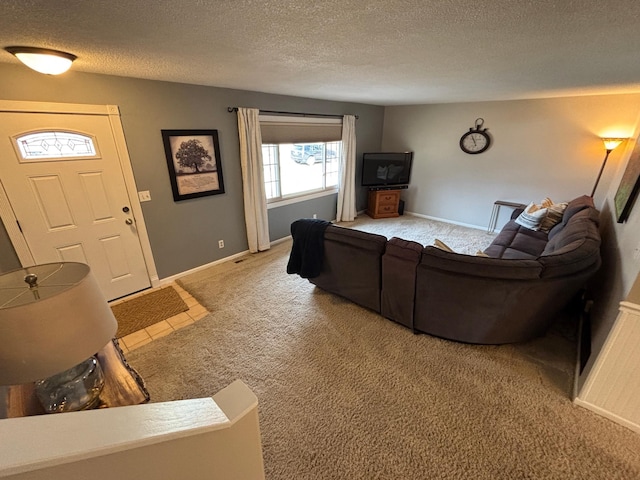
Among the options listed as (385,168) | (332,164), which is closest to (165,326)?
(332,164)

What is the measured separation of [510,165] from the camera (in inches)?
182

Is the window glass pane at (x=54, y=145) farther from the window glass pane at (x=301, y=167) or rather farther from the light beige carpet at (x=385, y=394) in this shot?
the window glass pane at (x=301, y=167)

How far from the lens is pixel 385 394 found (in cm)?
190

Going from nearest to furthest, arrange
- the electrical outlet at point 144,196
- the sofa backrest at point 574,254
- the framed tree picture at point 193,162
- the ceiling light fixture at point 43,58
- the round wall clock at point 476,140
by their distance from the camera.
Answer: the ceiling light fixture at point 43,58, the sofa backrest at point 574,254, the electrical outlet at point 144,196, the framed tree picture at point 193,162, the round wall clock at point 476,140

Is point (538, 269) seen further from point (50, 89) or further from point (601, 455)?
point (50, 89)

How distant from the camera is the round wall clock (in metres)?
4.73

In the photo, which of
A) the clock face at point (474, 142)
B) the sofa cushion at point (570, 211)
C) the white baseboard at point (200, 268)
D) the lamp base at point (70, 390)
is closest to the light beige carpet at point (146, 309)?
the white baseboard at point (200, 268)

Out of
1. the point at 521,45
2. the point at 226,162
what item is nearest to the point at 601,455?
the point at 521,45

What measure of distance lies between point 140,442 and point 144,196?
299 centimetres

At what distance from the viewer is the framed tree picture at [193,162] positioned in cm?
299

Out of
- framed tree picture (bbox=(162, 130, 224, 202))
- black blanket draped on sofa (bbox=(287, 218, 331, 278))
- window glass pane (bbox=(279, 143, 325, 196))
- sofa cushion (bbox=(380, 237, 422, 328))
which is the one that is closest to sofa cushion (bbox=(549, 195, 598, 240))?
sofa cushion (bbox=(380, 237, 422, 328))

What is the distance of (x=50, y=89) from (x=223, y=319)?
2.41 meters

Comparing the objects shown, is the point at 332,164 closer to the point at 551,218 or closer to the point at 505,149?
the point at 505,149

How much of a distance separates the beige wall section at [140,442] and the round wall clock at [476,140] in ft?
18.1
